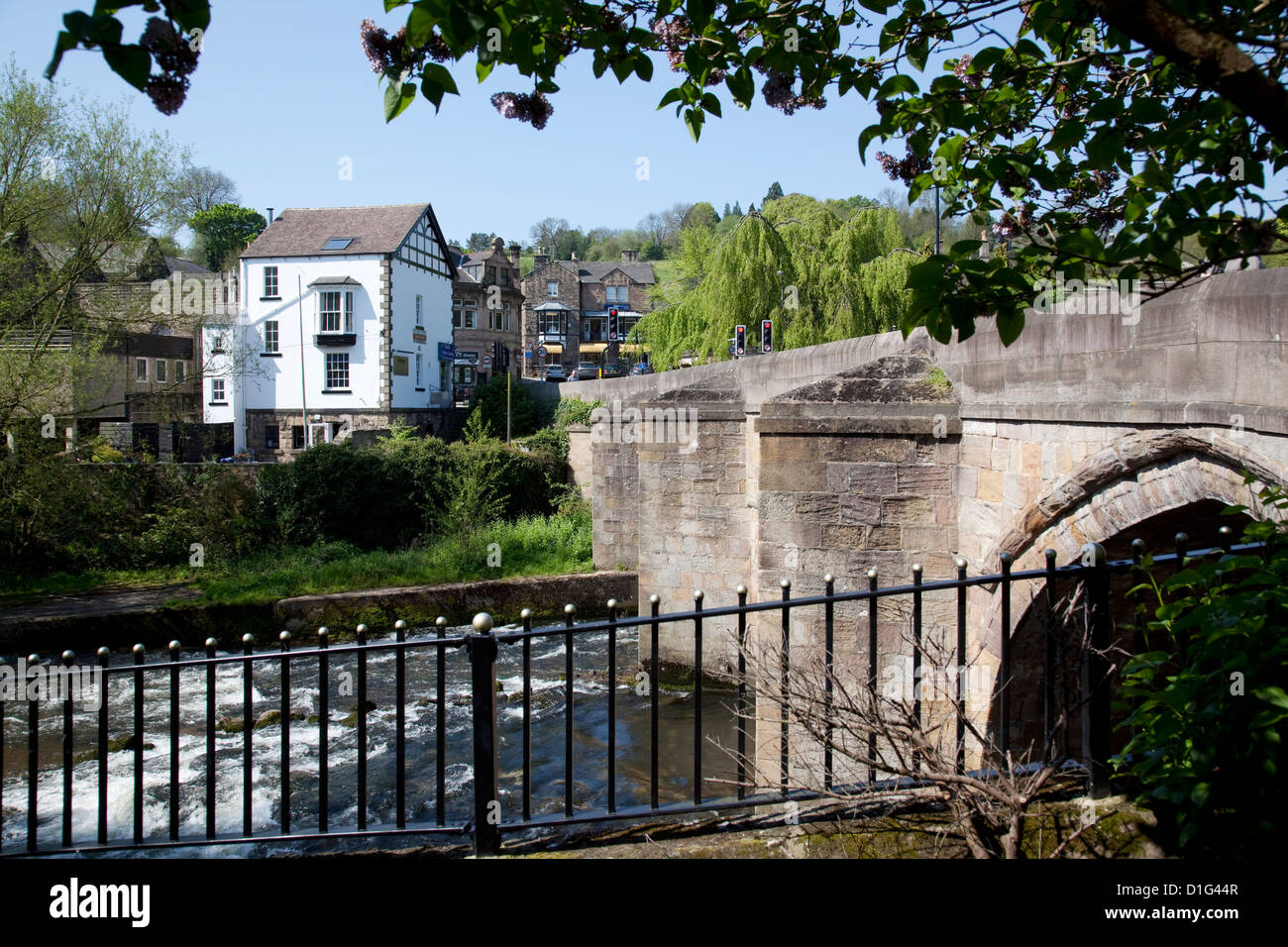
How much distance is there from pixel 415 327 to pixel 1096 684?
3674 cm

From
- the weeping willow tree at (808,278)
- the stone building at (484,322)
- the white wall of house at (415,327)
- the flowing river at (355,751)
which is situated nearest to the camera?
the flowing river at (355,751)

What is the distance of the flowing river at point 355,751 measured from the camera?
909 centimetres

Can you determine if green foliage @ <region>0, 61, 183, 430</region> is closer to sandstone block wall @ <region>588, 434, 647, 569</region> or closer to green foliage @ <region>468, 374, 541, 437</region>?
sandstone block wall @ <region>588, 434, 647, 569</region>

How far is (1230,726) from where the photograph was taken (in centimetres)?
→ 234

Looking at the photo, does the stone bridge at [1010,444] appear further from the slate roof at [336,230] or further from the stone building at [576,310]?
the stone building at [576,310]

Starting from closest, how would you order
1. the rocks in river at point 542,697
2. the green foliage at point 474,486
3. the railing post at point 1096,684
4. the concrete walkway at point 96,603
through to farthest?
the railing post at point 1096,684, the rocks in river at point 542,697, the concrete walkway at point 96,603, the green foliage at point 474,486

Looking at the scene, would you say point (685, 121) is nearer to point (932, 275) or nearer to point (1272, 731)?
point (932, 275)

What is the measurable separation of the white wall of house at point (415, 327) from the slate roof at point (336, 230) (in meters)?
1.42

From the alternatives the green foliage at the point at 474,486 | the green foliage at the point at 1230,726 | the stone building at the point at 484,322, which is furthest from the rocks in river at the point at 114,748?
the stone building at the point at 484,322

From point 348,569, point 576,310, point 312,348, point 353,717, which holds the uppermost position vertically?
point 576,310

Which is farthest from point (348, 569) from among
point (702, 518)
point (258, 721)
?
point (702, 518)

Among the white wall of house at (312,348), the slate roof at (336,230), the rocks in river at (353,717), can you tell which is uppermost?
the slate roof at (336,230)

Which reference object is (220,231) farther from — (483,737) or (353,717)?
(483,737)
